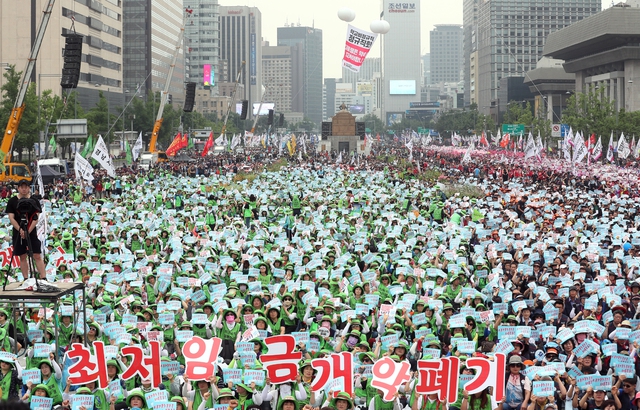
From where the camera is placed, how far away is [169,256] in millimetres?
19734

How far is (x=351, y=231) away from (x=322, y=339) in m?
12.4

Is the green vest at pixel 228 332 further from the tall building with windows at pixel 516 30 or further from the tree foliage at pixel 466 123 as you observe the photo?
the tall building with windows at pixel 516 30

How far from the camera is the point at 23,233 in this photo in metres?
11.4

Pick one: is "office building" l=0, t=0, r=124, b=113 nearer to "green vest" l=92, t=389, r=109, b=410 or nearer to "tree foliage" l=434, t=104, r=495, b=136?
"tree foliage" l=434, t=104, r=495, b=136

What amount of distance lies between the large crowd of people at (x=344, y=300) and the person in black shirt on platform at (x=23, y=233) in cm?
3

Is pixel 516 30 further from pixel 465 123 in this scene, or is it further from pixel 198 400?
pixel 198 400

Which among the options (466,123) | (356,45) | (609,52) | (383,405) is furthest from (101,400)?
(466,123)

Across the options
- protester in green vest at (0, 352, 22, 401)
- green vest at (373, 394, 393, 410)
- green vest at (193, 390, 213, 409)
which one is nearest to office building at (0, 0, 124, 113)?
protester in green vest at (0, 352, 22, 401)

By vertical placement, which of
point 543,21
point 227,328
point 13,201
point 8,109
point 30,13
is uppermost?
point 543,21

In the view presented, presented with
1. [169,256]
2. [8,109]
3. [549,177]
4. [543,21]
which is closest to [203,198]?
[169,256]

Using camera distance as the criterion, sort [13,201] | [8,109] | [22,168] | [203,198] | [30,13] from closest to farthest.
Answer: [13,201] → [203,198] → [22,168] → [8,109] → [30,13]

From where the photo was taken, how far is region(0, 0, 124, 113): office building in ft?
284

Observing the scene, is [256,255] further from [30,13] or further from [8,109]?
[30,13]

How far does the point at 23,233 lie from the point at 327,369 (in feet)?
13.4
